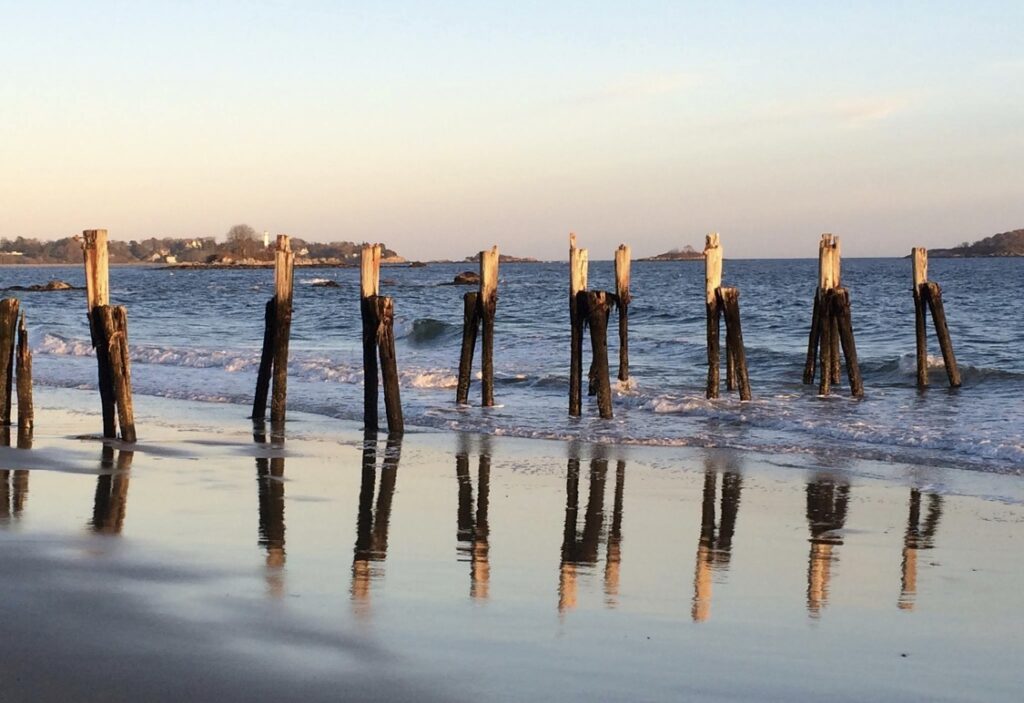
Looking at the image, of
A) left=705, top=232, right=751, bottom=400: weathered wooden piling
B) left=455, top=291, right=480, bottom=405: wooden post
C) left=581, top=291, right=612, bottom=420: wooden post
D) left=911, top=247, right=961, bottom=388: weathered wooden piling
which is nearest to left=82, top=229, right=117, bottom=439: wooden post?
left=455, top=291, right=480, bottom=405: wooden post

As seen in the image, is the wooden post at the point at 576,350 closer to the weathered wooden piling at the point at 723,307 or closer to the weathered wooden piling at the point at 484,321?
the weathered wooden piling at the point at 484,321

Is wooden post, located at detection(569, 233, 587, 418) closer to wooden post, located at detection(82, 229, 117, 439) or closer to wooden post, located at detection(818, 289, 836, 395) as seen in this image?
wooden post, located at detection(818, 289, 836, 395)

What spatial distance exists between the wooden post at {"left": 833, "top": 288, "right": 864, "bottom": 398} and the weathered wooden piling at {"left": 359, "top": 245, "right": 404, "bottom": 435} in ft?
25.9

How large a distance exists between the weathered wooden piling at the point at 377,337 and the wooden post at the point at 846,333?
7895mm

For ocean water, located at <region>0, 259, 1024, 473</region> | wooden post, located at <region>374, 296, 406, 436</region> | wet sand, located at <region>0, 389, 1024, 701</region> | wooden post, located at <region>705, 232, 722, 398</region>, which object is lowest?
ocean water, located at <region>0, 259, 1024, 473</region>

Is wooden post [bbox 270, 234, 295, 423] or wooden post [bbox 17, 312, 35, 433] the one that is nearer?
wooden post [bbox 17, 312, 35, 433]

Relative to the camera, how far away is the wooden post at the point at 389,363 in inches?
582

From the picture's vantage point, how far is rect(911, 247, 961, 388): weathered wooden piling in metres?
21.7

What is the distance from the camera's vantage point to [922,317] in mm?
22062

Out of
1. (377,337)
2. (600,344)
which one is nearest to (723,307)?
(600,344)

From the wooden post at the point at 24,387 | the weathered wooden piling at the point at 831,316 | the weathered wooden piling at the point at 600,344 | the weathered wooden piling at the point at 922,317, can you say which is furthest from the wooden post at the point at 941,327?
the wooden post at the point at 24,387

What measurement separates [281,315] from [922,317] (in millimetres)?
11952

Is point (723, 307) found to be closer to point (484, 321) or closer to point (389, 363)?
point (484, 321)

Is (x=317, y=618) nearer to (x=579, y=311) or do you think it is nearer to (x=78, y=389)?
(x=579, y=311)
